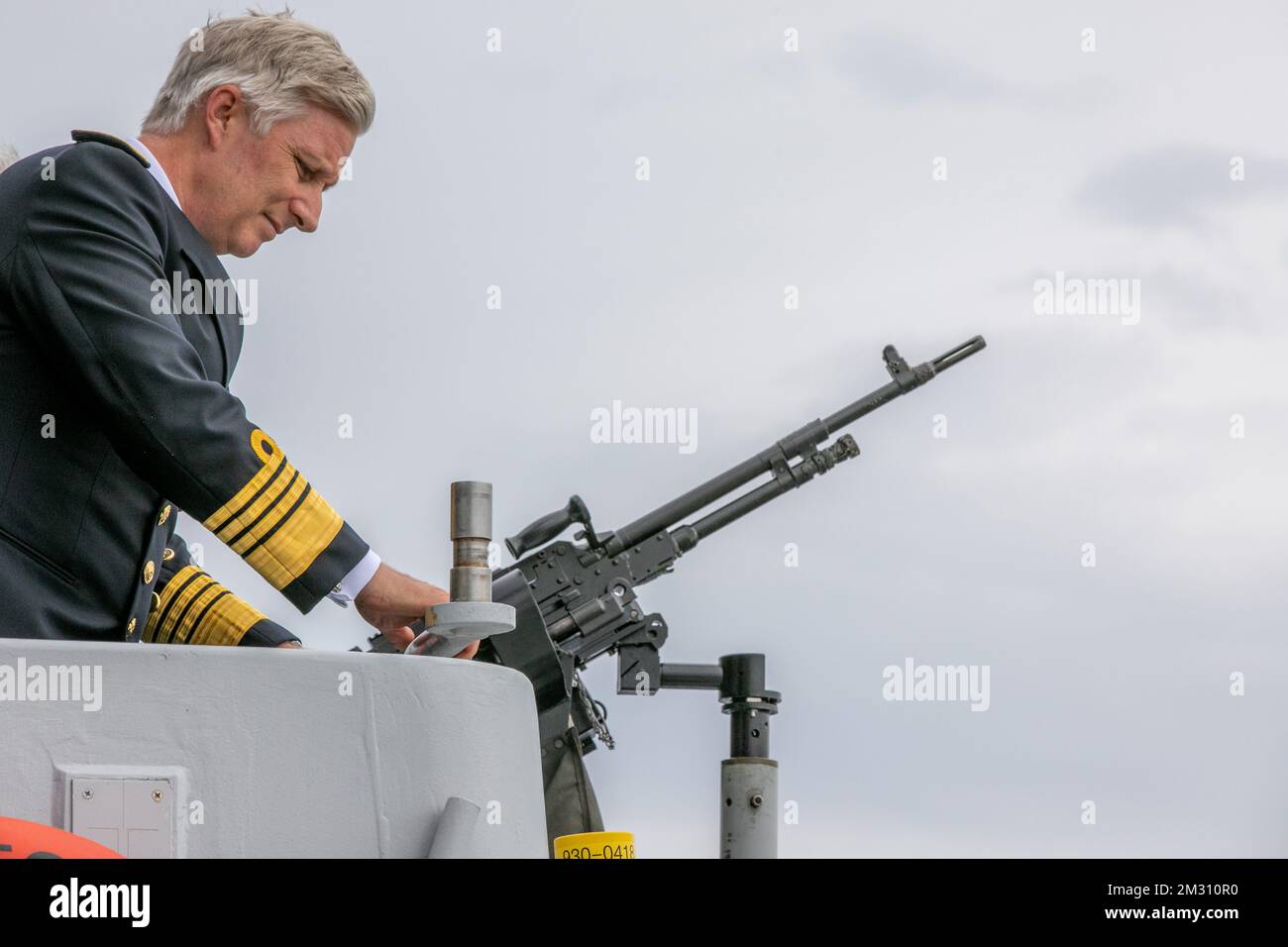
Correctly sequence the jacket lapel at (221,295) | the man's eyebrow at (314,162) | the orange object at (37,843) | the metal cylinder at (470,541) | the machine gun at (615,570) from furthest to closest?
the machine gun at (615,570) < the man's eyebrow at (314,162) < the jacket lapel at (221,295) < the metal cylinder at (470,541) < the orange object at (37,843)

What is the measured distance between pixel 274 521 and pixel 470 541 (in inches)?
11.3

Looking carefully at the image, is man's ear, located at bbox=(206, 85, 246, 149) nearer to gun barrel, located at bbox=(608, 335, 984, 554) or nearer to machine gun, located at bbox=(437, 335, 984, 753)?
machine gun, located at bbox=(437, 335, 984, 753)

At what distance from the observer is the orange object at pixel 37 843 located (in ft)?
5.36

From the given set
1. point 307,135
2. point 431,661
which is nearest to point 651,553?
point 307,135

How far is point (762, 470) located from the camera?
7.72 metres

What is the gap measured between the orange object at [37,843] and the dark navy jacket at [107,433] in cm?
A: 67

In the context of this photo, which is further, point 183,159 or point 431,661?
point 183,159

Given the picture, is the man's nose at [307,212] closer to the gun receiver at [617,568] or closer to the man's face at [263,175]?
the man's face at [263,175]
